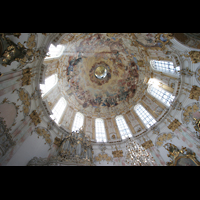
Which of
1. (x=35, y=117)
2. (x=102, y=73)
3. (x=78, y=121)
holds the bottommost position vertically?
(x=35, y=117)

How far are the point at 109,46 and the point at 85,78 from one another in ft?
20.6

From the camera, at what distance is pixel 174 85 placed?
40.6 feet

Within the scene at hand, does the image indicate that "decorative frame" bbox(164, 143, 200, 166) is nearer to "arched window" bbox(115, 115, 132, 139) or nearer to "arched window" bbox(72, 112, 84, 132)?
"arched window" bbox(115, 115, 132, 139)

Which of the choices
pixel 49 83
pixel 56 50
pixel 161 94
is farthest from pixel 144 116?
pixel 56 50

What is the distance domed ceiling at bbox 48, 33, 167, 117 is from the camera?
15.9m

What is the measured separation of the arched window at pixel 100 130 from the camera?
1631 centimetres

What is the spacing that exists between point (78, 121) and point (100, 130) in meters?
3.49

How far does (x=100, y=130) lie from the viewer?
17.4 m

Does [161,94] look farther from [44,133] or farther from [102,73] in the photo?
[44,133]

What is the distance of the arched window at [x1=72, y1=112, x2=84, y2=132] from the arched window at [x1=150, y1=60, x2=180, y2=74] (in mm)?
12250

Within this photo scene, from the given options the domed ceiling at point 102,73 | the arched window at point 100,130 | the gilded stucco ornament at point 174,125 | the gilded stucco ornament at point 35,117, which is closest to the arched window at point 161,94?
the domed ceiling at point 102,73

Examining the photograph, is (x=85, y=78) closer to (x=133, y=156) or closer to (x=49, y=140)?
(x=49, y=140)

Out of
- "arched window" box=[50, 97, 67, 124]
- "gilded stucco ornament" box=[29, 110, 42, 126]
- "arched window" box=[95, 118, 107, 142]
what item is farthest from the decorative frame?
"gilded stucco ornament" box=[29, 110, 42, 126]

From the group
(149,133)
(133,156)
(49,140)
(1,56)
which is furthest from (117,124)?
(1,56)
